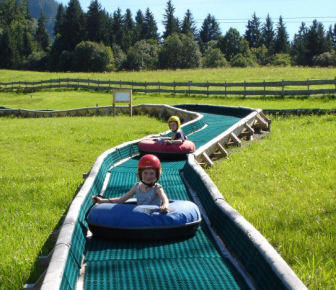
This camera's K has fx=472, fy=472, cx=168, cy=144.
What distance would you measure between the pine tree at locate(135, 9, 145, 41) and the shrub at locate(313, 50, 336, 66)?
44.0 metres

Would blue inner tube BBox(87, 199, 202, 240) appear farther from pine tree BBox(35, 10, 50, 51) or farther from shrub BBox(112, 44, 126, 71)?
pine tree BBox(35, 10, 50, 51)

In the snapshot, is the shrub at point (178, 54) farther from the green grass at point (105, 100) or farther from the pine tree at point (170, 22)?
the green grass at point (105, 100)

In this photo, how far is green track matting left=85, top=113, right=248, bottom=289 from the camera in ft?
14.5

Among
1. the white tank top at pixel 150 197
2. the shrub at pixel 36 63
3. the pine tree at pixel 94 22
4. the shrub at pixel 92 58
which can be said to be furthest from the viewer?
the pine tree at pixel 94 22

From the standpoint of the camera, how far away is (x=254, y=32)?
397ft

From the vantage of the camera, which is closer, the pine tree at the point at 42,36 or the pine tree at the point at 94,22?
the pine tree at the point at 94,22

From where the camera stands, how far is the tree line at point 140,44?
284 ft

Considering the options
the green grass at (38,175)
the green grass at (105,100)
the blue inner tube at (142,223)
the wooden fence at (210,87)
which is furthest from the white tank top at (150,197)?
the wooden fence at (210,87)

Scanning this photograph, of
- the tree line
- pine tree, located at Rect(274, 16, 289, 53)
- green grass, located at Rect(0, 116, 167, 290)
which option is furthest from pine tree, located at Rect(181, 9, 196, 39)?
green grass, located at Rect(0, 116, 167, 290)

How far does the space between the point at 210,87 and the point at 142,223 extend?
111ft

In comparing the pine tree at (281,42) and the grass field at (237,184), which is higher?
the pine tree at (281,42)

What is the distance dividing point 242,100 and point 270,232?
76.6 ft

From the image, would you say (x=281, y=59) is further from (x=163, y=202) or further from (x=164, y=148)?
(x=163, y=202)

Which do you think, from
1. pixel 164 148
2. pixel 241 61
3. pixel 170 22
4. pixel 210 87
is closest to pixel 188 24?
pixel 170 22
